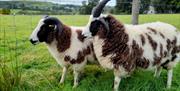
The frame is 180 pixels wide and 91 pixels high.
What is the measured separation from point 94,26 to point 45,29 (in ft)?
3.42

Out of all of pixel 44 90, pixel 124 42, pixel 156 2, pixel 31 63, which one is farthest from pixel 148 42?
pixel 156 2

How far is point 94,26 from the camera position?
6.91 meters

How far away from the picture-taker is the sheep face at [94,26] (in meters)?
6.87

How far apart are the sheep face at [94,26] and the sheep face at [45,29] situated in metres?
0.78

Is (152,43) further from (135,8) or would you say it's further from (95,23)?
(135,8)

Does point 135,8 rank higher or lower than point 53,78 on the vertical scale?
higher

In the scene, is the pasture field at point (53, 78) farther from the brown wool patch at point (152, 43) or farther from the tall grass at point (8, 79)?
the brown wool patch at point (152, 43)

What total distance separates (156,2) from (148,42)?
9.49 metres

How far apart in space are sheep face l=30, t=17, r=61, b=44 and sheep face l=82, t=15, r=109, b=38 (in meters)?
0.78

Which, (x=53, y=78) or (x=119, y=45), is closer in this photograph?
(x=119, y=45)

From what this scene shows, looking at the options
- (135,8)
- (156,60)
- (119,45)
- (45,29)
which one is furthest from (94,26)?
(135,8)

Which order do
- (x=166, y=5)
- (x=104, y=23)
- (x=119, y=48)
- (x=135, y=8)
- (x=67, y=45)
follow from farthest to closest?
(x=166, y=5)
(x=135, y=8)
(x=67, y=45)
(x=119, y=48)
(x=104, y=23)

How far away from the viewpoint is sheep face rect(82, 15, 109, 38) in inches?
271

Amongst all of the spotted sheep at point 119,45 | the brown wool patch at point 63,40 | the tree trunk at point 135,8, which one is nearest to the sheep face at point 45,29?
the brown wool patch at point 63,40
